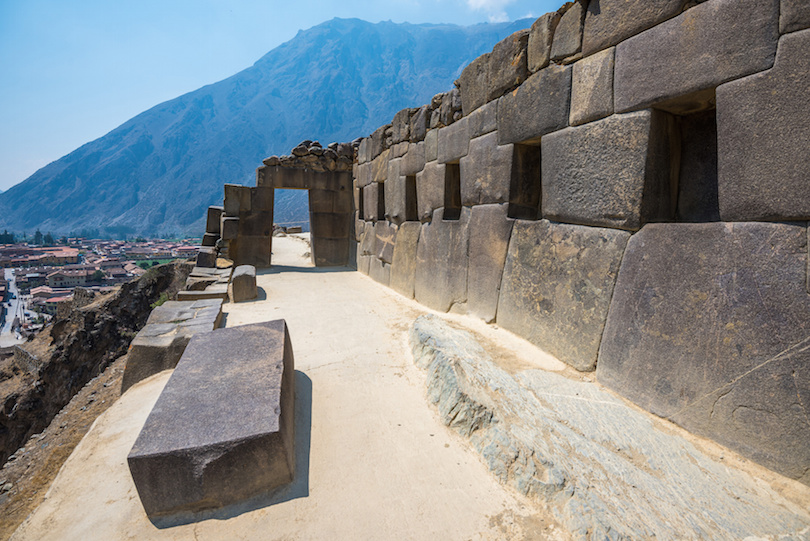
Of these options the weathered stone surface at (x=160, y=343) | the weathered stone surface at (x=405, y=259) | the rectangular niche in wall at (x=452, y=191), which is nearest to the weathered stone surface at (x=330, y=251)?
the weathered stone surface at (x=405, y=259)

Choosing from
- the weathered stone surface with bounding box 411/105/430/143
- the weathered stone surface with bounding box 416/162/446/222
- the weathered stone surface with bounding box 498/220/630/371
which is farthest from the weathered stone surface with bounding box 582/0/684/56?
the weathered stone surface with bounding box 411/105/430/143

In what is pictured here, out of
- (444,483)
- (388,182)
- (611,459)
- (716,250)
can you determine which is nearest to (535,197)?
(716,250)

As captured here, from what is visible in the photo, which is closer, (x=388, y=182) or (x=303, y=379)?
(x=303, y=379)

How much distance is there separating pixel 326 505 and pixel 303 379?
1275 mm

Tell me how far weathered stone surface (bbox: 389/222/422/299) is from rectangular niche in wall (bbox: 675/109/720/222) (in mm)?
3372

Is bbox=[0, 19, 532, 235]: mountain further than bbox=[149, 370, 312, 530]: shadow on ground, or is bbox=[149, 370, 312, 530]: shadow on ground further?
bbox=[0, 19, 532, 235]: mountain

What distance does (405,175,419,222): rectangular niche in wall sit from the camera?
5742 millimetres

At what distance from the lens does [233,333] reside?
9.48 feet

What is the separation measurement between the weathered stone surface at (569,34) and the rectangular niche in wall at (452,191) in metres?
1.87

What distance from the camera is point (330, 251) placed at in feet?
31.4

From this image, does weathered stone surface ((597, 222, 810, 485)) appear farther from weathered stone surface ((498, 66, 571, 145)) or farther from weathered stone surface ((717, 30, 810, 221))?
weathered stone surface ((498, 66, 571, 145))

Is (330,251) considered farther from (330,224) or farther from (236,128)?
(236,128)

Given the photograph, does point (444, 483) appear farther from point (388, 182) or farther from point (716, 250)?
point (388, 182)

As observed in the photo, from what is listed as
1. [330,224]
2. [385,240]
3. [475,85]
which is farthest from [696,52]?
[330,224]
